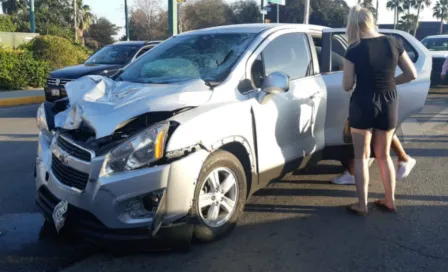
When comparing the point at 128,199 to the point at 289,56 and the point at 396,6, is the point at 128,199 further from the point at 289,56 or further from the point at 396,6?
the point at 396,6

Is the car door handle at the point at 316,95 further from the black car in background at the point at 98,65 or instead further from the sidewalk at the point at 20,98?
the sidewalk at the point at 20,98

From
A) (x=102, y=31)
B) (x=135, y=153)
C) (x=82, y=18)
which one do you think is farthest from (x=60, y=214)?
(x=102, y=31)

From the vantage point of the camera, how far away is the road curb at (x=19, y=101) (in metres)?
13.3

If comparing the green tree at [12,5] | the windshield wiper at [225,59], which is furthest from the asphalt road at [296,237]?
the green tree at [12,5]

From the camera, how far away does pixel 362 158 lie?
435cm

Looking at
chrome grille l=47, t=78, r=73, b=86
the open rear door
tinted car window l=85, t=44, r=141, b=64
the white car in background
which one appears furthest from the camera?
the white car in background

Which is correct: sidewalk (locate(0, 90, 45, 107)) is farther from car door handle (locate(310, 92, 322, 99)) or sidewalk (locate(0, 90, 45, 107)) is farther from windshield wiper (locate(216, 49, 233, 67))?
car door handle (locate(310, 92, 322, 99))

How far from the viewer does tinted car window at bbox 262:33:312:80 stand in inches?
181

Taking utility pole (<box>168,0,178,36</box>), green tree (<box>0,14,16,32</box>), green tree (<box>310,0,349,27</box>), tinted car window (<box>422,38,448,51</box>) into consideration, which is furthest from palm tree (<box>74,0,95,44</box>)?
tinted car window (<box>422,38,448,51</box>)

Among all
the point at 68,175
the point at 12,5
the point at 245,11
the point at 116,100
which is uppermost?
the point at 12,5

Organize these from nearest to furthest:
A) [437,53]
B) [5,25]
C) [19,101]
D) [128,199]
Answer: [128,199], [19,101], [437,53], [5,25]

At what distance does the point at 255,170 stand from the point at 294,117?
2.48 feet

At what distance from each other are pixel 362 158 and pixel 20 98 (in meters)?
11.9

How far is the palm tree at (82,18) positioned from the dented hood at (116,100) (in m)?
48.7
